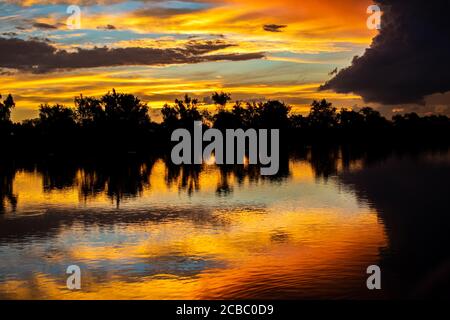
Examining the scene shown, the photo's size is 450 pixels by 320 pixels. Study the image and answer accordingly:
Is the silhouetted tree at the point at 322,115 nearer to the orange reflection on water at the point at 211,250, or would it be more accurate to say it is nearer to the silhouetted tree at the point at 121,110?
the silhouetted tree at the point at 121,110

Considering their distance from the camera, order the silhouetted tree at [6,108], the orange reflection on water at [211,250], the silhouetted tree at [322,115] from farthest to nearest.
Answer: the silhouetted tree at [322,115]
the silhouetted tree at [6,108]
the orange reflection on water at [211,250]

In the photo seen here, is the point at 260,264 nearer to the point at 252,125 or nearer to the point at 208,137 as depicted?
the point at 208,137

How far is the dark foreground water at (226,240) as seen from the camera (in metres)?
18.5

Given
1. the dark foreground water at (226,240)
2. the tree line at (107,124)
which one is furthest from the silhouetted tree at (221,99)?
the dark foreground water at (226,240)

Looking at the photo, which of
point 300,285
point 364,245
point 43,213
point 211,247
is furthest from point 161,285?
point 43,213

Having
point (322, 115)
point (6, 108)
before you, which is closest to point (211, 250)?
point (6, 108)

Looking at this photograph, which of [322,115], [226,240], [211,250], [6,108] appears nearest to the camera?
[211,250]

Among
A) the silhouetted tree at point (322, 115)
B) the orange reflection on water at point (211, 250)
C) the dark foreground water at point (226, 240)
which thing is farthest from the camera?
the silhouetted tree at point (322, 115)

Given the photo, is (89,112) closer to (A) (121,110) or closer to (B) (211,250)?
(A) (121,110)

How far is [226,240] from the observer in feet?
85.1

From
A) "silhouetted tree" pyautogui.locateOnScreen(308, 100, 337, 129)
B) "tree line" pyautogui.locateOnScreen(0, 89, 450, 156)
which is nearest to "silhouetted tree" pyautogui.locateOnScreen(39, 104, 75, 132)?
"tree line" pyautogui.locateOnScreen(0, 89, 450, 156)

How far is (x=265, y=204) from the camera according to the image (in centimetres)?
3797

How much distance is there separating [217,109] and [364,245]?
5188 inches

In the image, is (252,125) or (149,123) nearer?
(149,123)
